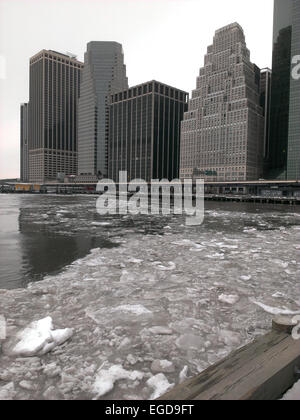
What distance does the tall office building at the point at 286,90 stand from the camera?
525ft

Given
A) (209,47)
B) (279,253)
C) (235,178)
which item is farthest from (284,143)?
(279,253)

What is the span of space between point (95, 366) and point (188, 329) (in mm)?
1854

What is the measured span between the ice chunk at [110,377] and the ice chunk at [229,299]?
316 cm

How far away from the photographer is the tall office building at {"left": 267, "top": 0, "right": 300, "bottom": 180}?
16000 centimetres

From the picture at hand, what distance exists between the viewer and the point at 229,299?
21.6 feet

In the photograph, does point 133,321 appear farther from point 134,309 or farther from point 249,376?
point 249,376

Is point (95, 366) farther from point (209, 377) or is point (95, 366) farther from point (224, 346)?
point (224, 346)

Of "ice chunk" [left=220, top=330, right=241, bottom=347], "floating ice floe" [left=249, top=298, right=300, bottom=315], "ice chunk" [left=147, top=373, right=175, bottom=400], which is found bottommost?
"ice chunk" [left=147, top=373, right=175, bottom=400]

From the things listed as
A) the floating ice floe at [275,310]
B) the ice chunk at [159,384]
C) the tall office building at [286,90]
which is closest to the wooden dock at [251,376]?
the ice chunk at [159,384]

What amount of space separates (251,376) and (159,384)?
1225 mm

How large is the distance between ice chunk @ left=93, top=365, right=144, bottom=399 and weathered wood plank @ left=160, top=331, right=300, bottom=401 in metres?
0.98

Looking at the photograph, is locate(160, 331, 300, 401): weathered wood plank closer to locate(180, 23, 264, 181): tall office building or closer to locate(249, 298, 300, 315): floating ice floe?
locate(249, 298, 300, 315): floating ice floe

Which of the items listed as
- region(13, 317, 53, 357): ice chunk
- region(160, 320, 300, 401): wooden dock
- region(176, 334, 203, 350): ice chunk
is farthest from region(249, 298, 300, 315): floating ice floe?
region(13, 317, 53, 357): ice chunk

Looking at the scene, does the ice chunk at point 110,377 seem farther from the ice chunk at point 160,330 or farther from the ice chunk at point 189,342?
the ice chunk at point 160,330
